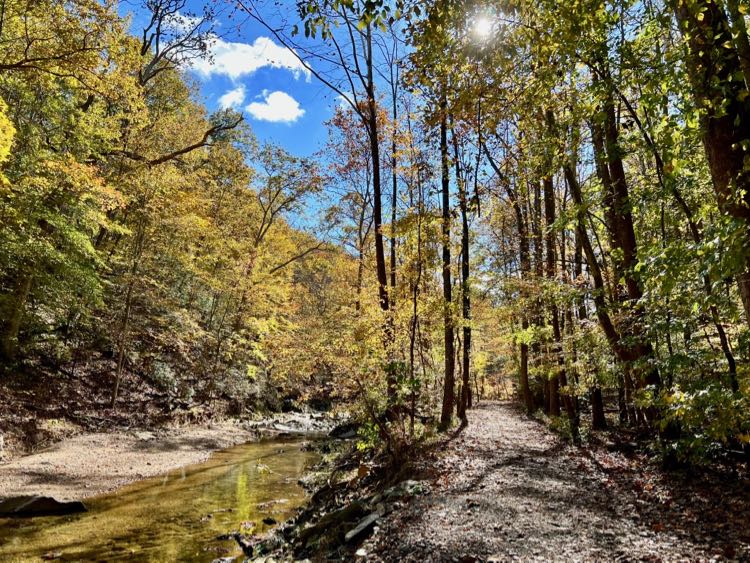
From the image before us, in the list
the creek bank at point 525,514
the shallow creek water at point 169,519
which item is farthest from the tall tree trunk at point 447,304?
the shallow creek water at point 169,519

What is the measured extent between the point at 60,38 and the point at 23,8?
2.78 feet

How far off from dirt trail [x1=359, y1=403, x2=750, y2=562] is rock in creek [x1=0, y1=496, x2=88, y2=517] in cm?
651

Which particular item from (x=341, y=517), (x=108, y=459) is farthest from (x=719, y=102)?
(x=108, y=459)

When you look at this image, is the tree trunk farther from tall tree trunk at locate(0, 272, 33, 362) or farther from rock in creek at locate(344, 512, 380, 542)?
tall tree trunk at locate(0, 272, 33, 362)

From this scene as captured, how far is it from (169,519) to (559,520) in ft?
23.3

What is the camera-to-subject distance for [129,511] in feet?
30.3

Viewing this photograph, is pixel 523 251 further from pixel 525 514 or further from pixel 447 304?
pixel 525 514

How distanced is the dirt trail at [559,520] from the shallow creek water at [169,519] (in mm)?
3409

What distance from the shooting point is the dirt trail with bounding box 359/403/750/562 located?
16.3ft

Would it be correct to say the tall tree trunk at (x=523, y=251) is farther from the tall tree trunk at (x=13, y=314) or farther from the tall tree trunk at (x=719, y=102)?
the tall tree trunk at (x=13, y=314)

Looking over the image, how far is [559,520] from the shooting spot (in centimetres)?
595

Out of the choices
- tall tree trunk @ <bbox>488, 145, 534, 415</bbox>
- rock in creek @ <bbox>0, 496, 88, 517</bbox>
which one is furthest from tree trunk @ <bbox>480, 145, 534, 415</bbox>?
rock in creek @ <bbox>0, 496, 88, 517</bbox>

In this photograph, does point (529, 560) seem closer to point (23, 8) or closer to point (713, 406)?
point (713, 406)

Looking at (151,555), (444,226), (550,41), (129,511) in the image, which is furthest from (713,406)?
(129,511)
